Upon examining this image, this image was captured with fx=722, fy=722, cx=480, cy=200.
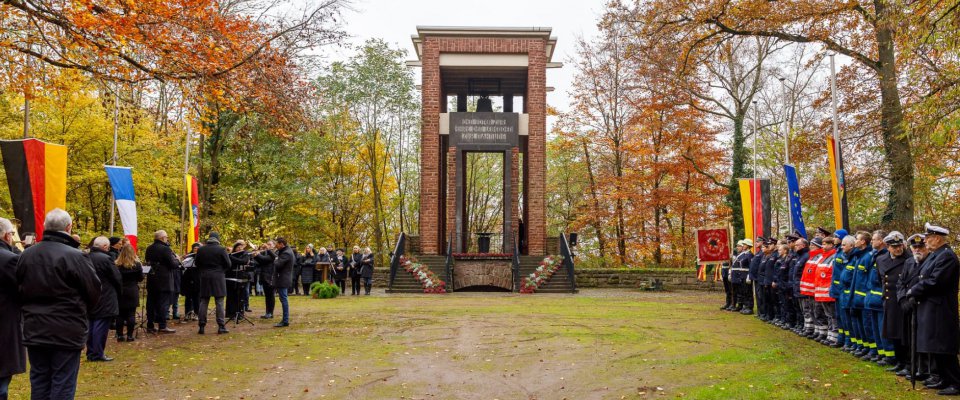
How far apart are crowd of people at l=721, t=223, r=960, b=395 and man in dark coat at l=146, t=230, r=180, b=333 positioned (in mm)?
10039

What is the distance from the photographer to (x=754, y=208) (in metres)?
19.5

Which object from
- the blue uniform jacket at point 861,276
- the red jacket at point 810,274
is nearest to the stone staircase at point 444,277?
the red jacket at point 810,274

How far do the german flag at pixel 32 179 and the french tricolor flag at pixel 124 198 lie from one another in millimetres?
2116

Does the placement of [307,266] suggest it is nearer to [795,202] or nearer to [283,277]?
[283,277]

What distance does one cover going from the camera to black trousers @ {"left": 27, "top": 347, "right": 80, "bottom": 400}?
5470mm

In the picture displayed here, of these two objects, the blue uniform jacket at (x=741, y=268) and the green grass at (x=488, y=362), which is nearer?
the green grass at (x=488, y=362)

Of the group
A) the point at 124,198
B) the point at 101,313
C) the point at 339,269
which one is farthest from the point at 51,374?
the point at 339,269

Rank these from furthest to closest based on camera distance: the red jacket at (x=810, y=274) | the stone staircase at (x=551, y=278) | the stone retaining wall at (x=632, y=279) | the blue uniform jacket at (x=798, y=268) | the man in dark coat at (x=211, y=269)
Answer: the stone retaining wall at (x=632, y=279), the stone staircase at (x=551, y=278), the man in dark coat at (x=211, y=269), the blue uniform jacket at (x=798, y=268), the red jacket at (x=810, y=274)

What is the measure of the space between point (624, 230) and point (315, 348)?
87.3ft

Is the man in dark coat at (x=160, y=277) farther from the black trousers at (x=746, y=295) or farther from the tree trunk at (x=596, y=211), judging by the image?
the tree trunk at (x=596, y=211)

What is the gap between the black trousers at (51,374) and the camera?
5470 millimetres

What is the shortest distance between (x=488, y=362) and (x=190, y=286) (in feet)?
24.5

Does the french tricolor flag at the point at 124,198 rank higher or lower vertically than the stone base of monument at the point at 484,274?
higher

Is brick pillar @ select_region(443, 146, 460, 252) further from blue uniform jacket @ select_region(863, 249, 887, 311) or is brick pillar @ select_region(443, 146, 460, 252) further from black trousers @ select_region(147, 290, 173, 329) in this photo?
blue uniform jacket @ select_region(863, 249, 887, 311)
